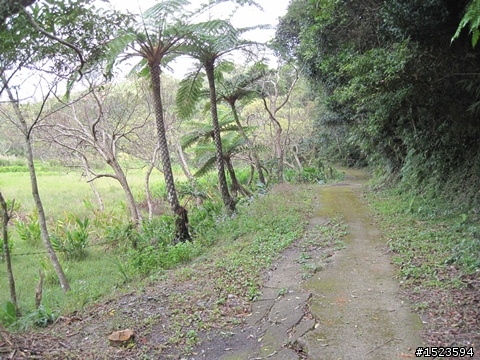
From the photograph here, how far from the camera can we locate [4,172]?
24.6 metres

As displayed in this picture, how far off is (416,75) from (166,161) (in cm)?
504

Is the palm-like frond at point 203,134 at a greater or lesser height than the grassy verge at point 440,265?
greater

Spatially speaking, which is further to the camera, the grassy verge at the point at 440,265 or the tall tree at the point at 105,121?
the tall tree at the point at 105,121

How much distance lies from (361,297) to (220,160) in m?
5.65

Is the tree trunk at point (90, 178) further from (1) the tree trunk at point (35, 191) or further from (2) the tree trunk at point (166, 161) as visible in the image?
(1) the tree trunk at point (35, 191)

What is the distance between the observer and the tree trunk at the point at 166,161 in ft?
24.3

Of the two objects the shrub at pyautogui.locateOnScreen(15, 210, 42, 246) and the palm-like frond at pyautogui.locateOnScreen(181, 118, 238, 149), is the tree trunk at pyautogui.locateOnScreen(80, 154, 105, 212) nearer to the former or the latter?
the shrub at pyautogui.locateOnScreen(15, 210, 42, 246)

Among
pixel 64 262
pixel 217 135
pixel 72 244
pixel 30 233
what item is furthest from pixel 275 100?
pixel 30 233

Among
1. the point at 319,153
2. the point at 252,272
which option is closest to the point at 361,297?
the point at 252,272

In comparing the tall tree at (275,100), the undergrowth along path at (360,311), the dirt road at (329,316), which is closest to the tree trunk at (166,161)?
the dirt road at (329,316)

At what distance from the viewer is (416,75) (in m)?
5.74

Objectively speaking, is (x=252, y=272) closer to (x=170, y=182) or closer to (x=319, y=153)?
(x=170, y=182)

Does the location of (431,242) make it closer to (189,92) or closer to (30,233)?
(189,92)

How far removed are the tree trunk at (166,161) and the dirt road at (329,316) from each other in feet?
10.0
